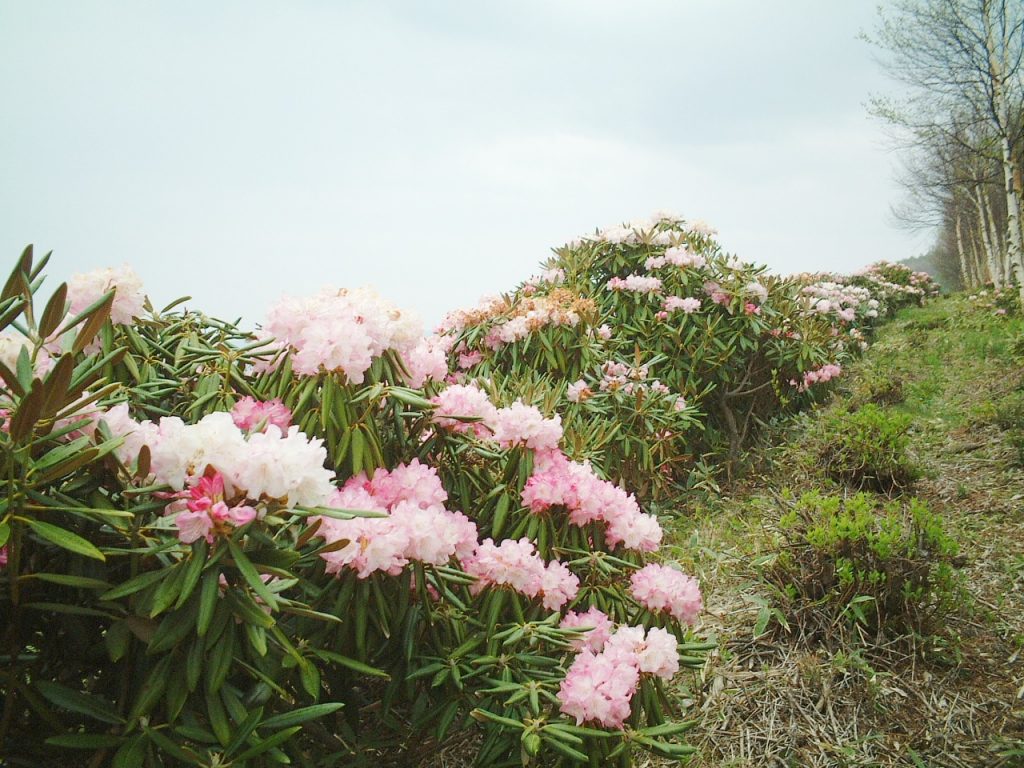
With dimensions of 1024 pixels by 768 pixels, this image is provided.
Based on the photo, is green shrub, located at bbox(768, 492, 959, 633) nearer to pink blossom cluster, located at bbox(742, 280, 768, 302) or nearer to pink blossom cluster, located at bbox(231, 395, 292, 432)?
pink blossom cluster, located at bbox(231, 395, 292, 432)

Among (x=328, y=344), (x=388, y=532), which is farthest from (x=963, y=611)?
(x=328, y=344)

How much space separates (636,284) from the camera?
15.6 feet

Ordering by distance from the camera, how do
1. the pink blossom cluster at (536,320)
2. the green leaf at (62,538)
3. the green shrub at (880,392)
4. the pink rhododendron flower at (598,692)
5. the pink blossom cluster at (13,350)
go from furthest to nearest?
the green shrub at (880,392) → the pink blossom cluster at (536,320) → the pink rhododendron flower at (598,692) → the pink blossom cluster at (13,350) → the green leaf at (62,538)

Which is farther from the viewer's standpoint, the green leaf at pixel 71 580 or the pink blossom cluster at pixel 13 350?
the pink blossom cluster at pixel 13 350

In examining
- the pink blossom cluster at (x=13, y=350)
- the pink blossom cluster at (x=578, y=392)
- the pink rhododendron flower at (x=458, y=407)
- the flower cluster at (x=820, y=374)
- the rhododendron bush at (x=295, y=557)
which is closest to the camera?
the rhododendron bush at (x=295, y=557)

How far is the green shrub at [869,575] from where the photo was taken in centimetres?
240

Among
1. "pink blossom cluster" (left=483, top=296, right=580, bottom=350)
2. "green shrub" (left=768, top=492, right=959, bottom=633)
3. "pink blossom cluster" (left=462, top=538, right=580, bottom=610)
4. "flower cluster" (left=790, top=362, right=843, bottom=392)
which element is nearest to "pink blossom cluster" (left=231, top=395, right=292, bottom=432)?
"pink blossom cluster" (left=462, top=538, right=580, bottom=610)

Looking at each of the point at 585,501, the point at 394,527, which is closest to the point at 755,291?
the point at 585,501

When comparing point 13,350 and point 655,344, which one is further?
point 655,344

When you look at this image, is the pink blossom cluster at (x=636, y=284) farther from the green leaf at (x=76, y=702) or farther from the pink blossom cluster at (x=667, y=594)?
the green leaf at (x=76, y=702)

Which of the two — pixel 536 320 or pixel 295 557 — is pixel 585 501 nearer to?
pixel 295 557

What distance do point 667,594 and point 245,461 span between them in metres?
1.26

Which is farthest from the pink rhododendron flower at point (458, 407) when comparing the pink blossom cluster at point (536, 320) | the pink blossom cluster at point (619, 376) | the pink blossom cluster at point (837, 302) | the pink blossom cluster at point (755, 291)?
the pink blossom cluster at point (837, 302)

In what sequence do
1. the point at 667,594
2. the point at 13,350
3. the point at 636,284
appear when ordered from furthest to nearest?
the point at 636,284
the point at 667,594
the point at 13,350
